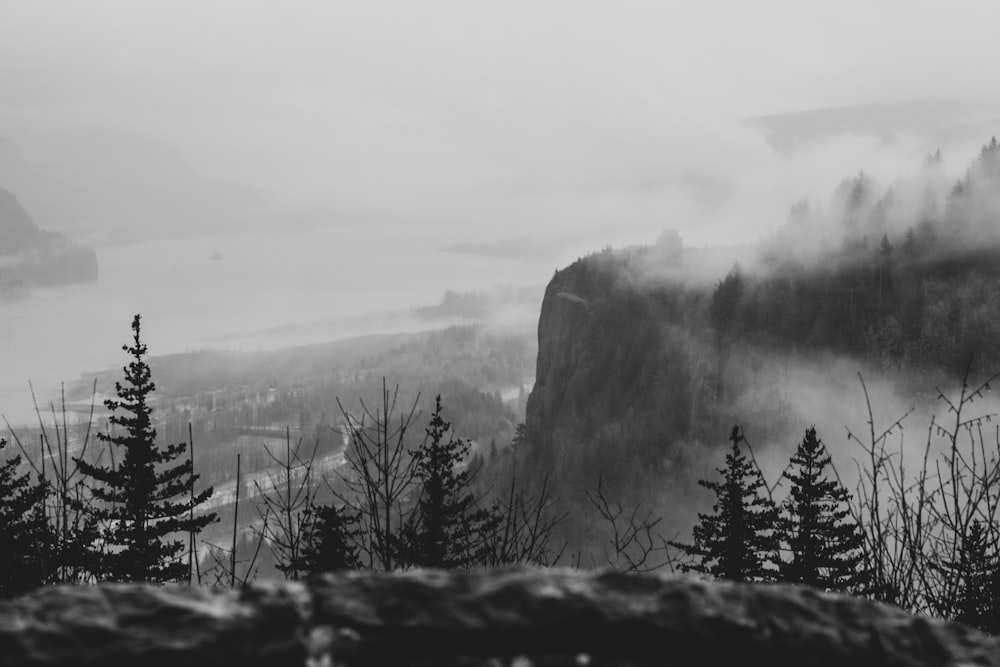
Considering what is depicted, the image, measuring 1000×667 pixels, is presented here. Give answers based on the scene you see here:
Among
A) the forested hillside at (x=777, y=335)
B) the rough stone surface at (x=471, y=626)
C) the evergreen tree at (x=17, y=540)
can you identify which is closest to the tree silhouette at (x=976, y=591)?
the rough stone surface at (x=471, y=626)

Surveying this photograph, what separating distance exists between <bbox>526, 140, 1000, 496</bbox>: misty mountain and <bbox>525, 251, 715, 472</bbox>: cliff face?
0.29 m

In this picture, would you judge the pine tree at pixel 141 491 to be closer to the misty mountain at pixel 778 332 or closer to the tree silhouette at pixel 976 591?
the tree silhouette at pixel 976 591

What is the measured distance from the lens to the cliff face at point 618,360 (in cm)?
12381

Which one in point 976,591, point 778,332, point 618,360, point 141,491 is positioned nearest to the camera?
point 976,591

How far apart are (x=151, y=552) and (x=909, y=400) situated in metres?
101

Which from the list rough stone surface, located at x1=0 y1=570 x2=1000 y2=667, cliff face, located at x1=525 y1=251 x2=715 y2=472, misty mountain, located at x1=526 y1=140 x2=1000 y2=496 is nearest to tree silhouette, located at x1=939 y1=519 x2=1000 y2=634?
rough stone surface, located at x1=0 y1=570 x2=1000 y2=667

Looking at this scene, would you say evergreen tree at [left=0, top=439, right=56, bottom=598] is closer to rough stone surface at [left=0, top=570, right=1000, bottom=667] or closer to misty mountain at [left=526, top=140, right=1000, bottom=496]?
rough stone surface at [left=0, top=570, right=1000, bottom=667]

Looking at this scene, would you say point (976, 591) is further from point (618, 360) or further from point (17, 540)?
point (618, 360)

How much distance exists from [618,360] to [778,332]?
29.0 m

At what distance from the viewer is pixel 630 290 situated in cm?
14825

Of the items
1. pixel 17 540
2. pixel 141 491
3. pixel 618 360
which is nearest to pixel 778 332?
pixel 618 360

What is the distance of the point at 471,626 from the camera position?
1520 millimetres

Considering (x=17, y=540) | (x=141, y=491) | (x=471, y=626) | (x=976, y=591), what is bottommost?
(x=141, y=491)

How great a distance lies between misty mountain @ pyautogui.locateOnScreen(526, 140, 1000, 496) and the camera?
106312mm
